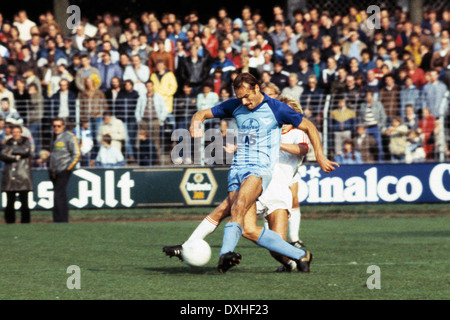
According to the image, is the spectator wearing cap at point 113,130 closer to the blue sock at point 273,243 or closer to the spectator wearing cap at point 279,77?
the spectator wearing cap at point 279,77

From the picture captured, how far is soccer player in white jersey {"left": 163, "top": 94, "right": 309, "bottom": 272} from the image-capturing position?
8.76m

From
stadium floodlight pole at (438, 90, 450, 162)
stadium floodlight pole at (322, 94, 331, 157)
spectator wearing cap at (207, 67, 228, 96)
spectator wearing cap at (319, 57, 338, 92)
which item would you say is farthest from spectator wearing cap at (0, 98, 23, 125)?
stadium floodlight pole at (438, 90, 450, 162)

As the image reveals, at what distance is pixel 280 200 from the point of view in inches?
375

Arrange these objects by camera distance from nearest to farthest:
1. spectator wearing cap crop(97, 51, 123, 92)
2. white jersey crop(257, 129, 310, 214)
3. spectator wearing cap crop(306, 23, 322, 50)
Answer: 1. white jersey crop(257, 129, 310, 214)
2. spectator wearing cap crop(97, 51, 123, 92)
3. spectator wearing cap crop(306, 23, 322, 50)

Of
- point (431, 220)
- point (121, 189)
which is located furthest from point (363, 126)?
point (121, 189)

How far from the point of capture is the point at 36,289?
7.85 m

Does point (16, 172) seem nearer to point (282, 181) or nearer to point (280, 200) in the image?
point (282, 181)

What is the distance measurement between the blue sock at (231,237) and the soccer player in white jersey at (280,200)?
20.7 inches

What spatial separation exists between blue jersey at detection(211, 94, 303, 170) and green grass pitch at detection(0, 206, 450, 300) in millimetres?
1120

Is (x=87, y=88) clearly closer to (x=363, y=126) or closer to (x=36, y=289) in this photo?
(x=363, y=126)

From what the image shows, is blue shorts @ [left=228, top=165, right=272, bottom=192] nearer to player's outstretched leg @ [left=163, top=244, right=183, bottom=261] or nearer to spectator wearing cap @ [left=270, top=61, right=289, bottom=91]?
player's outstretched leg @ [left=163, top=244, right=183, bottom=261]

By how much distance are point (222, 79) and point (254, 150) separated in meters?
10.6

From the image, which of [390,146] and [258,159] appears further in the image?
[390,146]

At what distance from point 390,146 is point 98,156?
19.2 ft
